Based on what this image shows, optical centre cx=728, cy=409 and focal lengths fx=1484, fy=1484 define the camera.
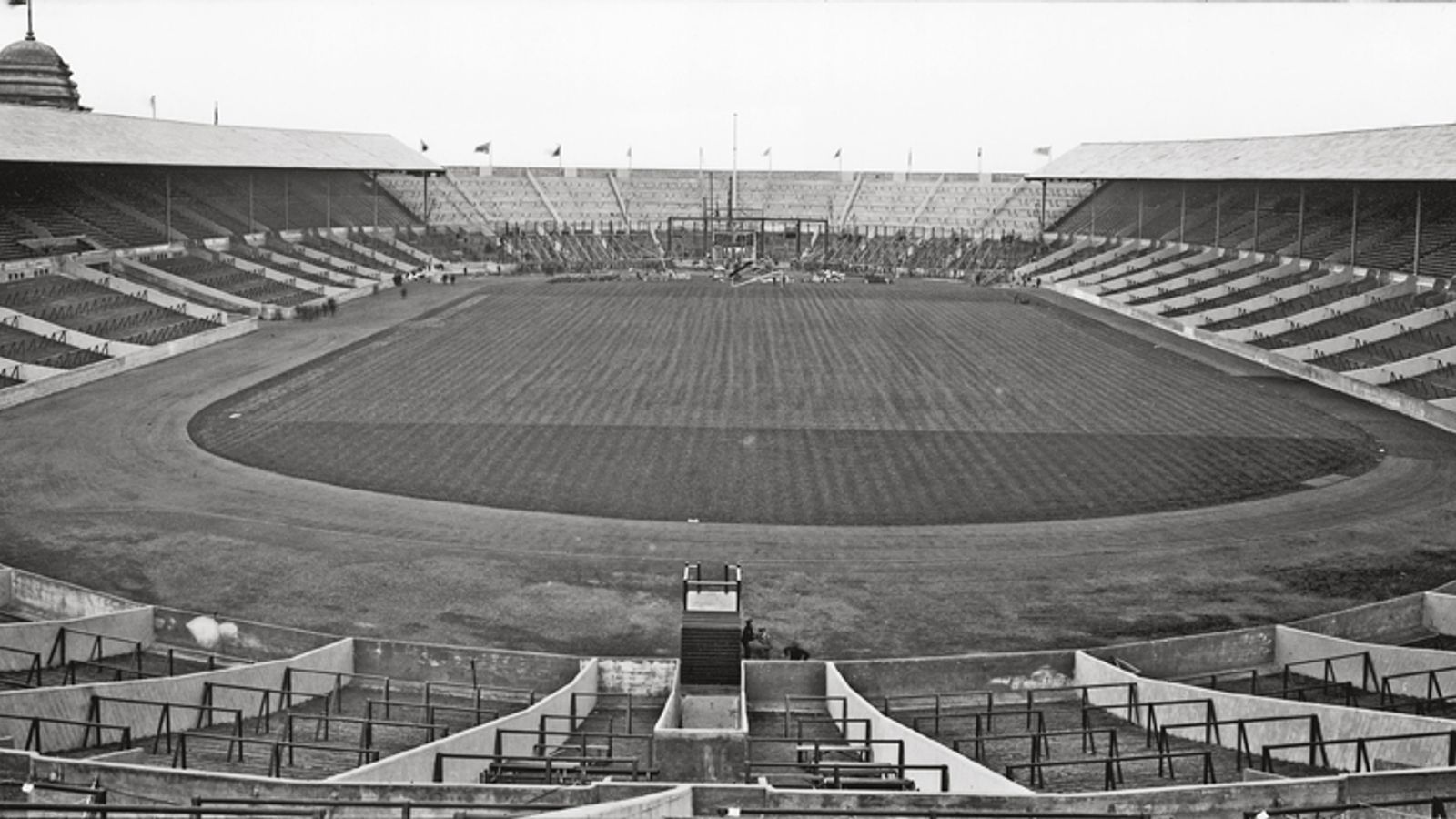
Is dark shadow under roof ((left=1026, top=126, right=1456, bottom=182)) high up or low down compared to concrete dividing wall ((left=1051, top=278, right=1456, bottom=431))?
up

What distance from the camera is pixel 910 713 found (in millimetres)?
23141

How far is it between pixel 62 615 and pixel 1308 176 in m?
66.1

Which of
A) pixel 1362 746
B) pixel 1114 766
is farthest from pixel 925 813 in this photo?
pixel 1362 746

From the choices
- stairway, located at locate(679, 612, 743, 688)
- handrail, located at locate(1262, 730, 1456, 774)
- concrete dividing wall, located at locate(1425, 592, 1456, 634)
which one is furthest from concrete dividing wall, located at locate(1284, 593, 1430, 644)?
stairway, located at locate(679, 612, 743, 688)

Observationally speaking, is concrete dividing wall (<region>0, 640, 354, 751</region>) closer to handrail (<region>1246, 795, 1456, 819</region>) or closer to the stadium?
the stadium

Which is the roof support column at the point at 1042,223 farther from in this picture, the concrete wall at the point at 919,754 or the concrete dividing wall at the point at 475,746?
the concrete dividing wall at the point at 475,746

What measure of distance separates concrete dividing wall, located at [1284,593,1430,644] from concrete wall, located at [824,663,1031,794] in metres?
8.72

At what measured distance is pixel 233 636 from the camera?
25.8 meters

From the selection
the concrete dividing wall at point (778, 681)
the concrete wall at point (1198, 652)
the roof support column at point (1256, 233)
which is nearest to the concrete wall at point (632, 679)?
the concrete dividing wall at point (778, 681)

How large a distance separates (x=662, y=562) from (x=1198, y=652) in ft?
37.9

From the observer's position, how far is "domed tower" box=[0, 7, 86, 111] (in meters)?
105

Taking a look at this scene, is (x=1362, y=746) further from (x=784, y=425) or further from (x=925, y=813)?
(x=784, y=425)

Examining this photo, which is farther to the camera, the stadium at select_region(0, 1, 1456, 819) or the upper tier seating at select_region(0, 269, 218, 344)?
the upper tier seating at select_region(0, 269, 218, 344)

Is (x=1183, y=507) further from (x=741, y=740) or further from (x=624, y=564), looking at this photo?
(x=741, y=740)
